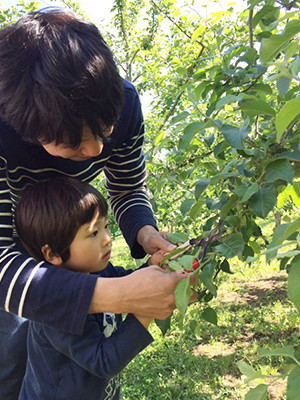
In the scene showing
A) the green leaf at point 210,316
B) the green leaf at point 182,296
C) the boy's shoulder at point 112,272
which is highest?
the green leaf at point 182,296

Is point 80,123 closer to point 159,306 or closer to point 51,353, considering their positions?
point 159,306

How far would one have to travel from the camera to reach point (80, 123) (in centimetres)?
101

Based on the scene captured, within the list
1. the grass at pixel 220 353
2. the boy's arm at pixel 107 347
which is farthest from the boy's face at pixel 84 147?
the grass at pixel 220 353

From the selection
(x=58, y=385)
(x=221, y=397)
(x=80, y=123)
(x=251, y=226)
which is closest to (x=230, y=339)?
(x=221, y=397)

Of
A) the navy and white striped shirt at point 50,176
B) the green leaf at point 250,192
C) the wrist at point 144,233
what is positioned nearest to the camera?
the green leaf at point 250,192

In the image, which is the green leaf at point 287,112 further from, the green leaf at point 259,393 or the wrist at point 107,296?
the wrist at point 107,296

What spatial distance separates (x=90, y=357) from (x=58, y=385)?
0.21 meters

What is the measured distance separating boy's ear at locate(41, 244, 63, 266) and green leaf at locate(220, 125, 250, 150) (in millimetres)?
691

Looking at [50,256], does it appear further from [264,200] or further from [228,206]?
[264,200]

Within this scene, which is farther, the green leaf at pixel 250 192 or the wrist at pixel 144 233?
the wrist at pixel 144 233

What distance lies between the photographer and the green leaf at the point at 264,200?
882mm

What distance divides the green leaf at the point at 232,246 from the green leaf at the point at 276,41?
0.37 m

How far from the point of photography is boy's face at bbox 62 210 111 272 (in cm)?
133

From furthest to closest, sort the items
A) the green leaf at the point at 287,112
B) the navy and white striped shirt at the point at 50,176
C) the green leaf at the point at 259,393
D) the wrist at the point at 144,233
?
the wrist at the point at 144,233, the navy and white striped shirt at the point at 50,176, the green leaf at the point at 259,393, the green leaf at the point at 287,112
